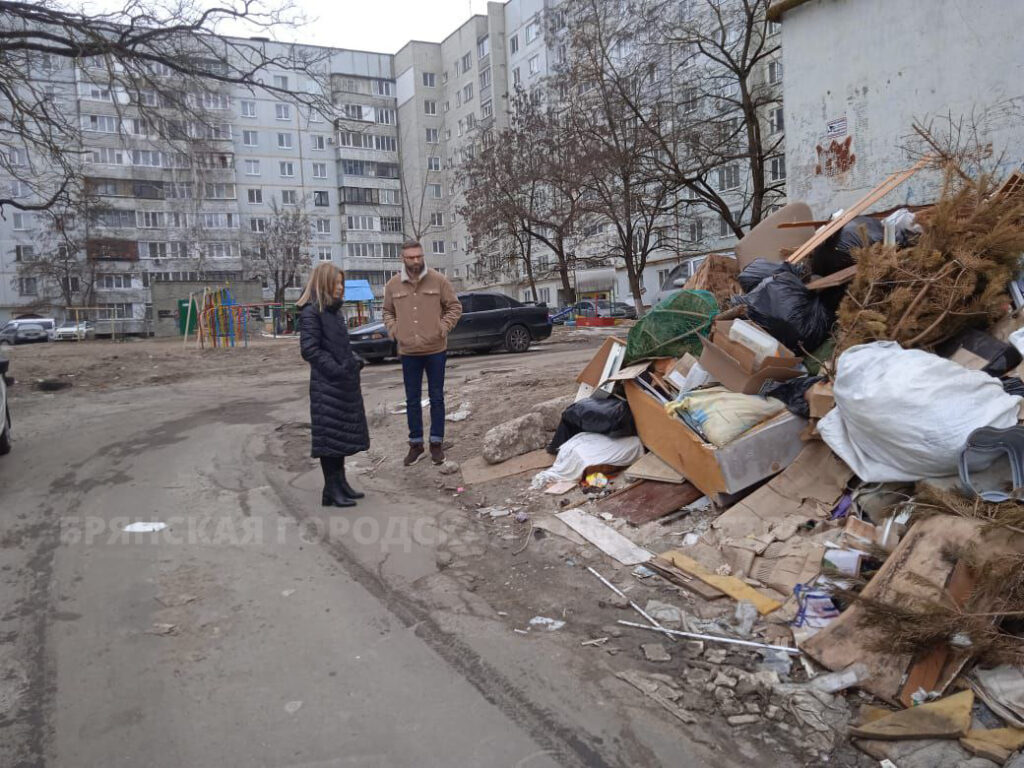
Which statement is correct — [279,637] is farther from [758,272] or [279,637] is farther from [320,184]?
[320,184]

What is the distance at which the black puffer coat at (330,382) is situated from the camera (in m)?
5.12

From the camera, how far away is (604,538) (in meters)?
4.41

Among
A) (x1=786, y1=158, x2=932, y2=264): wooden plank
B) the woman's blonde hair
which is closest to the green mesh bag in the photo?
(x1=786, y1=158, x2=932, y2=264): wooden plank

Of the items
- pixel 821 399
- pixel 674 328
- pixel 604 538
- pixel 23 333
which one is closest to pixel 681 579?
pixel 604 538

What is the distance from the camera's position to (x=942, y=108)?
9.93m

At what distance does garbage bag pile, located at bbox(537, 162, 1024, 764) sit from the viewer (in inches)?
110

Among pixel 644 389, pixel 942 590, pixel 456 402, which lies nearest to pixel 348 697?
pixel 942 590

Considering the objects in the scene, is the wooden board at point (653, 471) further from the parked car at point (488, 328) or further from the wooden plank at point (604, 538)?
the parked car at point (488, 328)

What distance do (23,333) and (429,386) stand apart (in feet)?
123

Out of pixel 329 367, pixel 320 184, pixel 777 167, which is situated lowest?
pixel 329 367

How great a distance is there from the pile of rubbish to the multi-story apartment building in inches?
1635

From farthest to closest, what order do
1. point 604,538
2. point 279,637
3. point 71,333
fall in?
point 71,333, point 604,538, point 279,637

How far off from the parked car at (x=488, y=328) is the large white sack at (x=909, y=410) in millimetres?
12669

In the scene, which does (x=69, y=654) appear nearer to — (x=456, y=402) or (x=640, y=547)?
(x=640, y=547)
